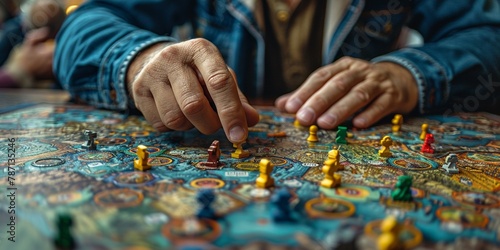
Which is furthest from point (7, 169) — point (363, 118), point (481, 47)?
point (481, 47)

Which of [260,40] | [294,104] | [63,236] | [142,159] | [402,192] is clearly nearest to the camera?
[63,236]

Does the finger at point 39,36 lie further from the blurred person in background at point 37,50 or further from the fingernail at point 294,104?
the fingernail at point 294,104

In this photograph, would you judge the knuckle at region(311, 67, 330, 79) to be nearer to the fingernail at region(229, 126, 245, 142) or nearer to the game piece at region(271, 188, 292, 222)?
the fingernail at region(229, 126, 245, 142)

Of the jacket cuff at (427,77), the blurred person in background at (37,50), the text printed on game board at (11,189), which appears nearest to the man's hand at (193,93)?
the text printed on game board at (11,189)

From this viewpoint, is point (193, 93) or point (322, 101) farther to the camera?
point (322, 101)

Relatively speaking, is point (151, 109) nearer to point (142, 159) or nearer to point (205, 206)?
point (142, 159)

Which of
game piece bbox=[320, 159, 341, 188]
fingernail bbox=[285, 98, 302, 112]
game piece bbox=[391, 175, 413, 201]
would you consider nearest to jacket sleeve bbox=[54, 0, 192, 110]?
fingernail bbox=[285, 98, 302, 112]

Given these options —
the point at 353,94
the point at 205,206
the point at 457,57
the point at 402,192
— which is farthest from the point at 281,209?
the point at 457,57
